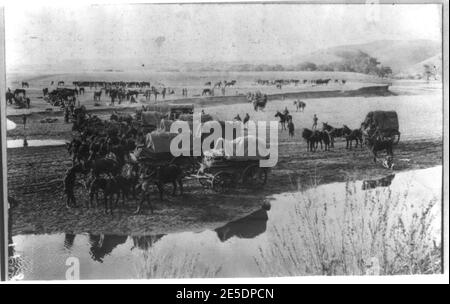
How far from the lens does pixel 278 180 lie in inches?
175

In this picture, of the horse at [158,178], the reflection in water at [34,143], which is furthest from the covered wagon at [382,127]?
the reflection in water at [34,143]

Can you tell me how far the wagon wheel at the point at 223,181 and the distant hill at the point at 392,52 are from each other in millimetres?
1088

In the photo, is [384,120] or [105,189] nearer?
[105,189]

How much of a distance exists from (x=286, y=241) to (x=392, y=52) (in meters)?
1.78

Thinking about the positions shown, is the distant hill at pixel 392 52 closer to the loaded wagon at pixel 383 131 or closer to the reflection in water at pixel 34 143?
the loaded wagon at pixel 383 131

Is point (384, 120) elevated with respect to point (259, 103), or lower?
lower

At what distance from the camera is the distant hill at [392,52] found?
14.5ft

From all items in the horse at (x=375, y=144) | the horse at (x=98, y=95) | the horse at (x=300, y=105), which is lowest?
the horse at (x=375, y=144)

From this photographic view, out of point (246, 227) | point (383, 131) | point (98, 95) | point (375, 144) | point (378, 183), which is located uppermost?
point (98, 95)

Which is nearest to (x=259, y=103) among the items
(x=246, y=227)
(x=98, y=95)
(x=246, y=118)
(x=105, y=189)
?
(x=246, y=118)

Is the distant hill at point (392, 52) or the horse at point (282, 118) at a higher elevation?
the distant hill at point (392, 52)

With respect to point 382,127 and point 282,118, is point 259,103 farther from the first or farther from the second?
point 382,127

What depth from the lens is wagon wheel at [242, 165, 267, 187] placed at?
441 centimetres

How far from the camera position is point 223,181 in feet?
14.5
